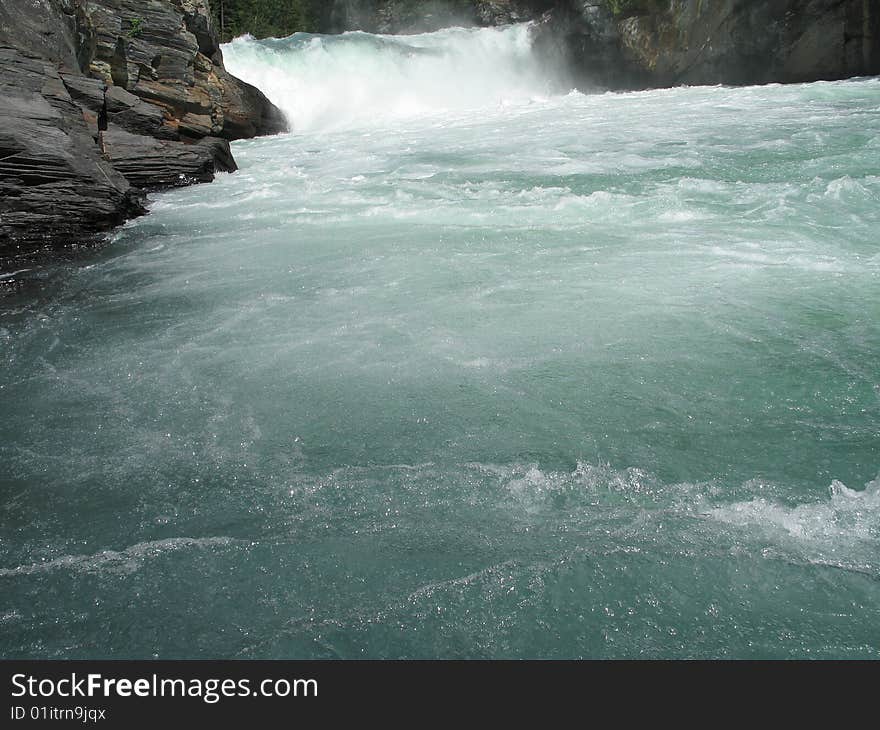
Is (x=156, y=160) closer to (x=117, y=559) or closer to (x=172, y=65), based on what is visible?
(x=172, y=65)

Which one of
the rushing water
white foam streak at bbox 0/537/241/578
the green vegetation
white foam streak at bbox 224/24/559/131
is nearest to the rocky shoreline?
the rushing water

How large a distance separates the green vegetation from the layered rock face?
30.2 metres

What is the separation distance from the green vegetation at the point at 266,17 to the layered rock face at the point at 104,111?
3021 centimetres

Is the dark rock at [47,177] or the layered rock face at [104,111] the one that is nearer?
the dark rock at [47,177]

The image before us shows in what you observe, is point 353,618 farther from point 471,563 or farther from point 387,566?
point 471,563

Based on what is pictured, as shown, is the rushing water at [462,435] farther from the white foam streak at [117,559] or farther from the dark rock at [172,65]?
the dark rock at [172,65]

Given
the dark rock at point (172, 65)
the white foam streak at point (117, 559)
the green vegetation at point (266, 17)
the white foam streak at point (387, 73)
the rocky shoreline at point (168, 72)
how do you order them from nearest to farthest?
the white foam streak at point (117, 559)
the rocky shoreline at point (168, 72)
the dark rock at point (172, 65)
the white foam streak at point (387, 73)
the green vegetation at point (266, 17)

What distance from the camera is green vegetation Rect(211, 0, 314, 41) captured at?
43.8 m

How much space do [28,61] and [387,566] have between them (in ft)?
35.0

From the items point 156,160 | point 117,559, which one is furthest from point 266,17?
point 117,559

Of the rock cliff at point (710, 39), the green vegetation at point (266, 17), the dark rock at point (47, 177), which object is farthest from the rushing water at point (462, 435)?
the green vegetation at point (266, 17)

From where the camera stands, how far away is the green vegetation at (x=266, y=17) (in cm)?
4384

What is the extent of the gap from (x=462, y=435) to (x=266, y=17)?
5069cm

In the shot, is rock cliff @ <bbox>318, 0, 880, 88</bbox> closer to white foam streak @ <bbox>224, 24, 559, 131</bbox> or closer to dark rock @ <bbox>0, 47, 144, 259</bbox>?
white foam streak @ <bbox>224, 24, 559, 131</bbox>
